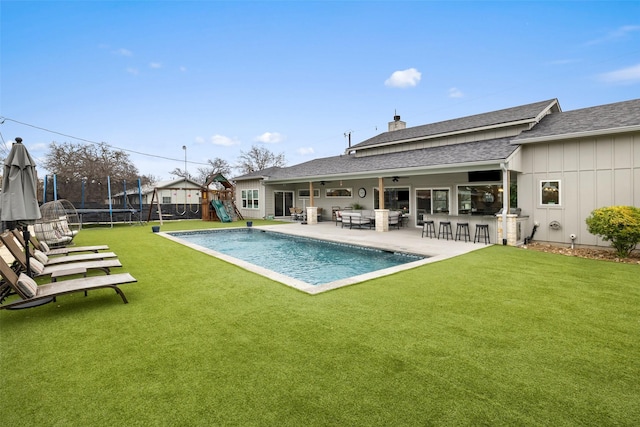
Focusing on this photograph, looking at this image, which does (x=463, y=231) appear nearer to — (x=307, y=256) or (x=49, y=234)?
(x=307, y=256)

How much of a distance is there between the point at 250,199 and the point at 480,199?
16.2m

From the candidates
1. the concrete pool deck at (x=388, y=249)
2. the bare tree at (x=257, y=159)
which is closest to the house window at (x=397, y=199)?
the concrete pool deck at (x=388, y=249)

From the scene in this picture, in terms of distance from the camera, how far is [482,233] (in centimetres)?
1057

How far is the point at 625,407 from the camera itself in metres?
2.26

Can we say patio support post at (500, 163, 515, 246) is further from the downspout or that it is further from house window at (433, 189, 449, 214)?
house window at (433, 189, 449, 214)

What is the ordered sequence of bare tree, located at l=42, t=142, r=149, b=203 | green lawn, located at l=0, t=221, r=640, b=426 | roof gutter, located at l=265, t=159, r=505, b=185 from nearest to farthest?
green lawn, located at l=0, t=221, r=640, b=426, roof gutter, located at l=265, t=159, r=505, b=185, bare tree, located at l=42, t=142, r=149, b=203

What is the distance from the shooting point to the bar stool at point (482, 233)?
1035 centimetres

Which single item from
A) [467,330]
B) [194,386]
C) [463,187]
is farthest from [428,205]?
[194,386]

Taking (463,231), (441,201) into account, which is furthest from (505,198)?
(441,201)

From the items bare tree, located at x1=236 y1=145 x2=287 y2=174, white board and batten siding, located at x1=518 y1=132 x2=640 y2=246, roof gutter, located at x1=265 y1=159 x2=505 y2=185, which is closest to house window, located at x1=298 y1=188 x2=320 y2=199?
roof gutter, located at x1=265 y1=159 x2=505 y2=185

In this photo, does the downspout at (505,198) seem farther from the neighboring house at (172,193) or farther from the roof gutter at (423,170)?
the neighboring house at (172,193)

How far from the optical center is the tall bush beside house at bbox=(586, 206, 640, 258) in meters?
7.43

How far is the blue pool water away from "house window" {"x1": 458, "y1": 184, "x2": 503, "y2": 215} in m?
5.55

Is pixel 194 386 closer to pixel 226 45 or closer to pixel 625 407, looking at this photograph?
pixel 625 407
